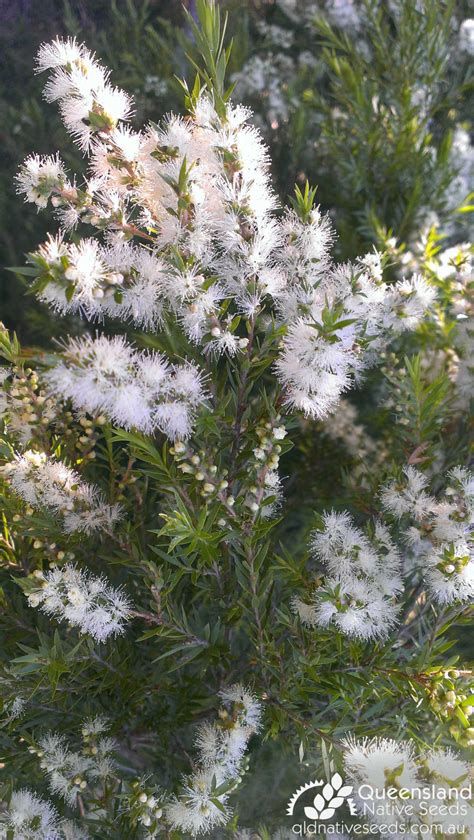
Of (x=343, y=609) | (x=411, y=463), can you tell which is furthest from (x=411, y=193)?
(x=343, y=609)

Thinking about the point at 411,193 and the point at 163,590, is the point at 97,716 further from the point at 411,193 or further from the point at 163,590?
the point at 411,193

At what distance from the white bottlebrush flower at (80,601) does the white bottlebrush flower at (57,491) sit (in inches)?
2.2

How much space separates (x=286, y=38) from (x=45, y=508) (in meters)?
1.10

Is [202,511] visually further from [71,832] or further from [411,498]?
[71,832]

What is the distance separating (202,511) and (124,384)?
156 millimetres

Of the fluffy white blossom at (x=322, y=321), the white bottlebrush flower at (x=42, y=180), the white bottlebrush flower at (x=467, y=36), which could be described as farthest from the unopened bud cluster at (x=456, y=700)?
the white bottlebrush flower at (x=467, y=36)

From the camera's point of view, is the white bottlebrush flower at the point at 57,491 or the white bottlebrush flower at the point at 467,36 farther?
the white bottlebrush flower at the point at 467,36

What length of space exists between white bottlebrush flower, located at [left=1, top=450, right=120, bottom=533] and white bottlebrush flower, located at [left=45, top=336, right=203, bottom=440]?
17 cm

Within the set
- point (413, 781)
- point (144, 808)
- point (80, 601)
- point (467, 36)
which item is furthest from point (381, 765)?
point (467, 36)

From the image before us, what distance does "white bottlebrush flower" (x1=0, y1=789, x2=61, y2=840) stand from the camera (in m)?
0.67

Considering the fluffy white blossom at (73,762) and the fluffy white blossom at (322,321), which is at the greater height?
the fluffy white blossom at (322,321)

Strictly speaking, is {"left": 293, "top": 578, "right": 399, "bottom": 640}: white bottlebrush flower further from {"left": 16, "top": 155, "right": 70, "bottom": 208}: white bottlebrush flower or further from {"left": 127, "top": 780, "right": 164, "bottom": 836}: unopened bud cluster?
{"left": 16, "top": 155, "right": 70, "bottom": 208}: white bottlebrush flower

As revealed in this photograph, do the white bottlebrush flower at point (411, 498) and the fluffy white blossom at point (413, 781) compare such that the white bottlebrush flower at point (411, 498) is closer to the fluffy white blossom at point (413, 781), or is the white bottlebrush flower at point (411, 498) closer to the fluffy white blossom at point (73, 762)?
the fluffy white blossom at point (413, 781)

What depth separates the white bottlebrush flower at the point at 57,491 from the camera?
621mm
